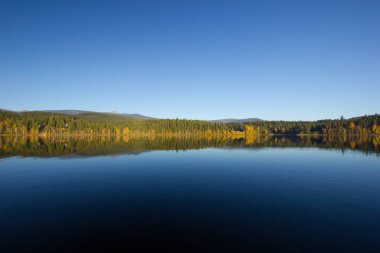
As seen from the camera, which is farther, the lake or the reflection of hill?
the reflection of hill

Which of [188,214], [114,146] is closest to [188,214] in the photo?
[188,214]

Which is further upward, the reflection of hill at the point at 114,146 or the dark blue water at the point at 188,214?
the reflection of hill at the point at 114,146

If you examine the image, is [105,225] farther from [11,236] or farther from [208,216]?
[208,216]

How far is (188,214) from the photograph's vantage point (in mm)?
17797

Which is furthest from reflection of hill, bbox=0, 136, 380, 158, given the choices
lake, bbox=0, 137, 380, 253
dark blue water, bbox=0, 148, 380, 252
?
lake, bbox=0, 137, 380, 253

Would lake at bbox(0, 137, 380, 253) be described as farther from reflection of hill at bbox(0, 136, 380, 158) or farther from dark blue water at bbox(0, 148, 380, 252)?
reflection of hill at bbox(0, 136, 380, 158)

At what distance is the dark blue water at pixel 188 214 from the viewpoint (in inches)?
526

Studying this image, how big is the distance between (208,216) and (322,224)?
834 centimetres

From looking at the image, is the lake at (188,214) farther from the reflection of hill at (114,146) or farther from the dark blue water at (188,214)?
the reflection of hill at (114,146)

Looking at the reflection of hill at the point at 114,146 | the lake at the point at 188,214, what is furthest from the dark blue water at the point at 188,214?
the reflection of hill at the point at 114,146

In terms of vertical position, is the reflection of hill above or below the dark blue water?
above

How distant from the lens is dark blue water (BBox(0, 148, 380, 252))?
13359 mm

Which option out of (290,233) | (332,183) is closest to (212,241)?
(290,233)

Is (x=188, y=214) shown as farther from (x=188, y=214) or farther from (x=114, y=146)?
(x=114, y=146)
